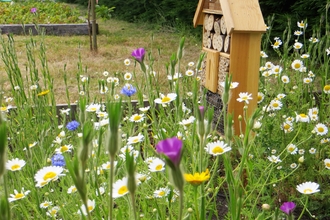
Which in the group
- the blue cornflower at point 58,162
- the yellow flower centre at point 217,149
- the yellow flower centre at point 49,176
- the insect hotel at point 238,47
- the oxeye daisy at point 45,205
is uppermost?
the insect hotel at point 238,47

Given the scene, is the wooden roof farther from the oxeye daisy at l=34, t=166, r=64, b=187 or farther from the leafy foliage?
the leafy foliage

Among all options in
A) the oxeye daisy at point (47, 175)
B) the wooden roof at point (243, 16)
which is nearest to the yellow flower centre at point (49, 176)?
the oxeye daisy at point (47, 175)

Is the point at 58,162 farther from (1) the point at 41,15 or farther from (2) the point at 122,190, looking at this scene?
(1) the point at 41,15

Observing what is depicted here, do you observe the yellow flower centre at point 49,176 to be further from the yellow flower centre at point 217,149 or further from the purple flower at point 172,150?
the purple flower at point 172,150

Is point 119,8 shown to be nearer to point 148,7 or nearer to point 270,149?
point 148,7

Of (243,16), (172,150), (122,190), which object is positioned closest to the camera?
(172,150)

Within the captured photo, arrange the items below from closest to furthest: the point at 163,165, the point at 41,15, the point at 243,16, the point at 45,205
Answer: the point at 163,165
the point at 45,205
the point at 243,16
the point at 41,15

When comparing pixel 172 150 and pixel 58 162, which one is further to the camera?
pixel 58 162

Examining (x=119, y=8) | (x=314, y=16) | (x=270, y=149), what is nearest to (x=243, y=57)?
(x=270, y=149)

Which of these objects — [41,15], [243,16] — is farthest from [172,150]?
[41,15]

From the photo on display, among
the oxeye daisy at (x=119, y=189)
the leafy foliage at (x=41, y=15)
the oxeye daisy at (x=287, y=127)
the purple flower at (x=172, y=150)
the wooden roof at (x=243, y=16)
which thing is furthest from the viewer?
the leafy foliage at (x=41, y=15)

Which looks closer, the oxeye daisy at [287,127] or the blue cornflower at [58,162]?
the blue cornflower at [58,162]

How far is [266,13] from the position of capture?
4.85 metres

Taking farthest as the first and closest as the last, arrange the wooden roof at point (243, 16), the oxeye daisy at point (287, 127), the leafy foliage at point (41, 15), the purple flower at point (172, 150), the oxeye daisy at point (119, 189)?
the leafy foliage at point (41, 15), the wooden roof at point (243, 16), the oxeye daisy at point (287, 127), the oxeye daisy at point (119, 189), the purple flower at point (172, 150)
